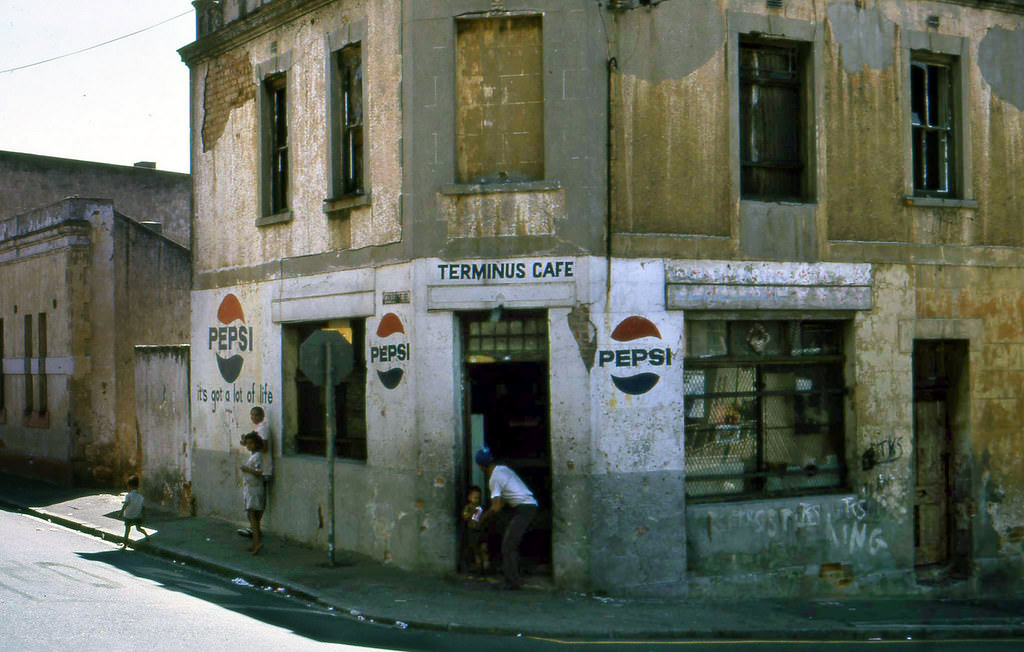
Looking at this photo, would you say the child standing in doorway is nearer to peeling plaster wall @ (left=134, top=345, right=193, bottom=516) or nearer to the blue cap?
the blue cap

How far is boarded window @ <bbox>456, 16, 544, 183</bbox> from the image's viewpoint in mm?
13125

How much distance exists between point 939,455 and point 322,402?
321 inches

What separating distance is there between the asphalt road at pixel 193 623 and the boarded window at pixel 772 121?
548 cm

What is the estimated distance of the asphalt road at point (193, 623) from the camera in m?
9.49

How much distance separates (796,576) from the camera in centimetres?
1388

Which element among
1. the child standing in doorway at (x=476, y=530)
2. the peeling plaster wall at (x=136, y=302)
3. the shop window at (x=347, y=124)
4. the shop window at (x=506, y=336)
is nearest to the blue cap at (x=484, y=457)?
the child standing in doorway at (x=476, y=530)

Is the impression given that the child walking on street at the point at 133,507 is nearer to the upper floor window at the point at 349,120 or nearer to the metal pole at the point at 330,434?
the metal pole at the point at 330,434

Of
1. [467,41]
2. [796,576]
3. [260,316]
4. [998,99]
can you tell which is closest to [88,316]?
[260,316]

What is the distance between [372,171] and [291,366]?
341 cm

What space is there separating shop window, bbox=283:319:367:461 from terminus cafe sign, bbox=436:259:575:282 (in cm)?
208

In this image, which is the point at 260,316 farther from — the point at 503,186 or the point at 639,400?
the point at 639,400

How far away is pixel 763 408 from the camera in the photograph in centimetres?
1411

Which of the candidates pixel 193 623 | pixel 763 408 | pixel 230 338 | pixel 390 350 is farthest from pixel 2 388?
pixel 763 408

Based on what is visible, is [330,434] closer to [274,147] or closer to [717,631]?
[274,147]
